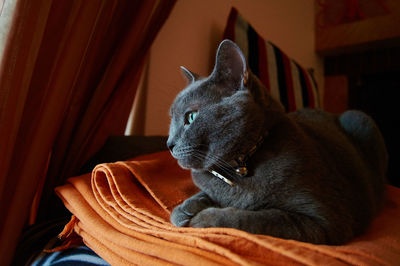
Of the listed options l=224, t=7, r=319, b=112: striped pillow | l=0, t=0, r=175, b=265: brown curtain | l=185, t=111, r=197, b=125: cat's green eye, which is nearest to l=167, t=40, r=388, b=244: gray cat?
l=185, t=111, r=197, b=125: cat's green eye

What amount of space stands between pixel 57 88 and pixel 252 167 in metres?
0.44

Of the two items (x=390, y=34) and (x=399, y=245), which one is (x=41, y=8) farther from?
(x=390, y=34)

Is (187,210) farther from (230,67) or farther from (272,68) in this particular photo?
(272,68)

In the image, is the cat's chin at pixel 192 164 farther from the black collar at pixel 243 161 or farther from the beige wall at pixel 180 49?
the beige wall at pixel 180 49

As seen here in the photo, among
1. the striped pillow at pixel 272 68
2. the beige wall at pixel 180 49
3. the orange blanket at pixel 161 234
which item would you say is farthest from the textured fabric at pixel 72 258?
the striped pillow at pixel 272 68

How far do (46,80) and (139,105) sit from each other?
55cm

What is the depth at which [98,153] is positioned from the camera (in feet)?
2.69

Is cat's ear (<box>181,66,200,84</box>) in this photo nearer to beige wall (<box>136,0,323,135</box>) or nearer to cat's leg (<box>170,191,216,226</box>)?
cat's leg (<box>170,191,216,226</box>)

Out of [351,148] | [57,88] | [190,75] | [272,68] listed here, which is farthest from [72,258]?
[272,68]

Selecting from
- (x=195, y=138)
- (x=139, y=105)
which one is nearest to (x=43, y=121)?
(x=195, y=138)

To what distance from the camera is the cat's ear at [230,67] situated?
513mm

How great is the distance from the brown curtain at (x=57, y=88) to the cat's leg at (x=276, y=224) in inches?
14.7

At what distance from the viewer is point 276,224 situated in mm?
443

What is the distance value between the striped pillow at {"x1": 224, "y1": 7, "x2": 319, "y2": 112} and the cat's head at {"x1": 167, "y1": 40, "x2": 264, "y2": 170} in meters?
0.75
